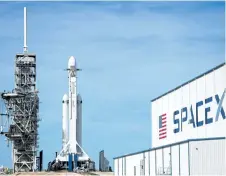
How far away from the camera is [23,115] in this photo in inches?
4518

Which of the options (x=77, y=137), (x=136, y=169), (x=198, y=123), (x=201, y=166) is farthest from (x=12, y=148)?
(x=201, y=166)

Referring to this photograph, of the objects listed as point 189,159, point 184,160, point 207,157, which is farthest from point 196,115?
point 207,157

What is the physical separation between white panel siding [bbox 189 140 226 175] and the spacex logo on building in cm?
482

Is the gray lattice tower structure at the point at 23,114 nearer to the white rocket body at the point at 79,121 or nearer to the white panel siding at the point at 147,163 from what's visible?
the white rocket body at the point at 79,121

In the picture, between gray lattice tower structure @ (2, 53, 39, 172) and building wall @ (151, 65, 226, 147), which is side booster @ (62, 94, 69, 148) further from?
building wall @ (151, 65, 226, 147)

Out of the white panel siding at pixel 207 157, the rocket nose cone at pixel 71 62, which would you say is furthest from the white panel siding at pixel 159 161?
the rocket nose cone at pixel 71 62

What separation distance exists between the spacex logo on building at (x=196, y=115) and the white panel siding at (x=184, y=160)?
14.4 ft

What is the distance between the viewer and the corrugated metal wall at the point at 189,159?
129ft

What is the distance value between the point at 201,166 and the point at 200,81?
12208 millimetres

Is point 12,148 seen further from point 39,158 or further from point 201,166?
point 201,166

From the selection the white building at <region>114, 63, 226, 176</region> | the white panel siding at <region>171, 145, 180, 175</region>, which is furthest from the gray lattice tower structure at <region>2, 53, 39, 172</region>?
the white panel siding at <region>171, 145, 180, 175</region>

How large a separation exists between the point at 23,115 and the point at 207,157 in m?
78.6

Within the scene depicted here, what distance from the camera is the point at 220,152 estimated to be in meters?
39.3

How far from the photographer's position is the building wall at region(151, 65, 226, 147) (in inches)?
1809
